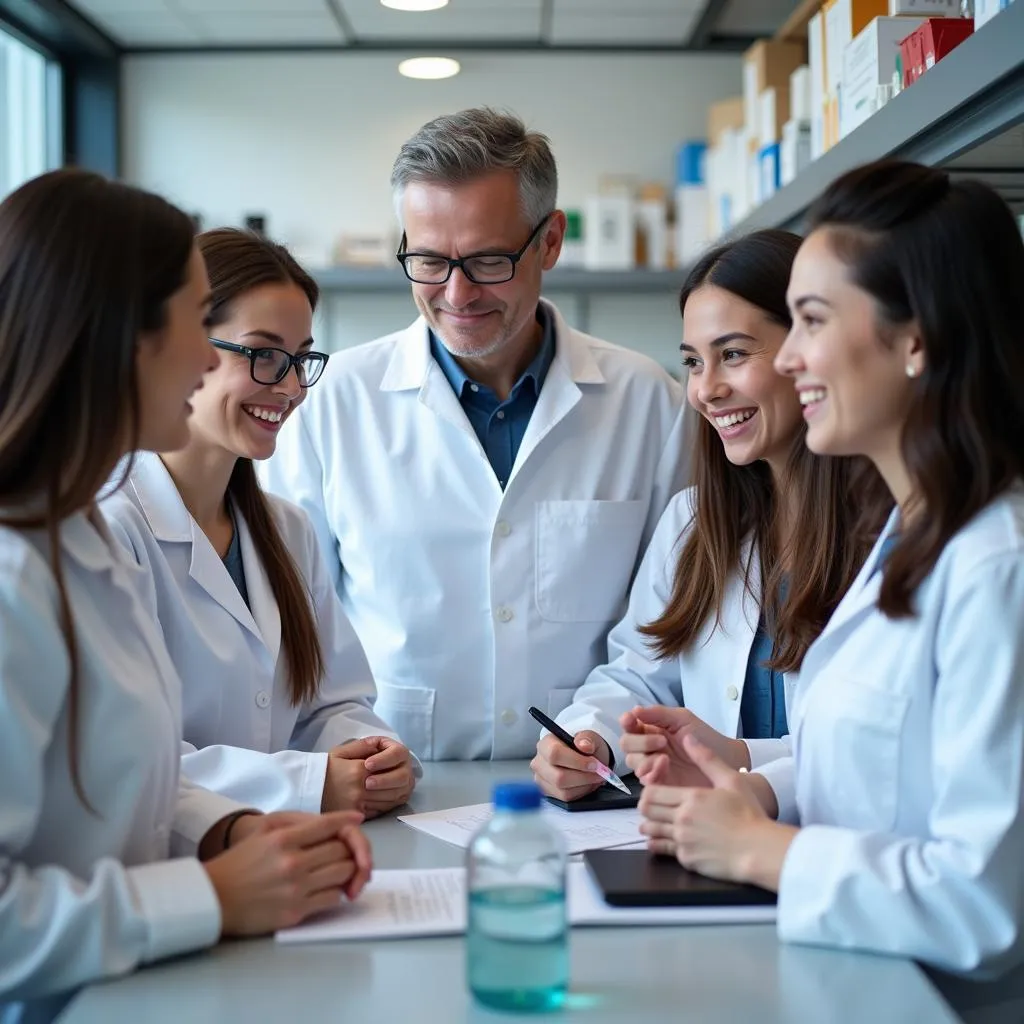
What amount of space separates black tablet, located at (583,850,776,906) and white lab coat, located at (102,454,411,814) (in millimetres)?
442

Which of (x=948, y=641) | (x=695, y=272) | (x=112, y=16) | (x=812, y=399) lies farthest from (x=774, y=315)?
(x=112, y=16)

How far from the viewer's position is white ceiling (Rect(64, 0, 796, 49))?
4043 millimetres

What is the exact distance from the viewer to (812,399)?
131 cm

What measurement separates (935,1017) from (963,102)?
1.06 metres

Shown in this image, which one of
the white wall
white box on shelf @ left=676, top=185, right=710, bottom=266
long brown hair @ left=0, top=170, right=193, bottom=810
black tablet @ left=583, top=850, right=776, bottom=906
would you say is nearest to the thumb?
black tablet @ left=583, top=850, right=776, bottom=906

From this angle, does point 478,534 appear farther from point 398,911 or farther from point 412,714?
point 398,911

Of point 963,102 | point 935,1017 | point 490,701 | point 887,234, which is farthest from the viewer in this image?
point 490,701

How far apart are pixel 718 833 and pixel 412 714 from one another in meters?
0.98

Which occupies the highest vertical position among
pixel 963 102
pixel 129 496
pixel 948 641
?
pixel 963 102

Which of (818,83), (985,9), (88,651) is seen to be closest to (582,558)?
(985,9)

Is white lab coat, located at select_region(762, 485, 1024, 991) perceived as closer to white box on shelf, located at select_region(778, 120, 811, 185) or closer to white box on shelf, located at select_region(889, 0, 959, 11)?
white box on shelf, located at select_region(889, 0, 959, 11)

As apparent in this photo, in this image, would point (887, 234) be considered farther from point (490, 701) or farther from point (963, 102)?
point (490, 701)

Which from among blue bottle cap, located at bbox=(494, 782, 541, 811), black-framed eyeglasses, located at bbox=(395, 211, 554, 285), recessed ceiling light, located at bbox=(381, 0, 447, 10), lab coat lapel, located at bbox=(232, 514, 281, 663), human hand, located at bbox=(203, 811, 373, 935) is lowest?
human hand, located at bbox=(203, 811, 373, 935)

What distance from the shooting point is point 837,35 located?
2416mm
